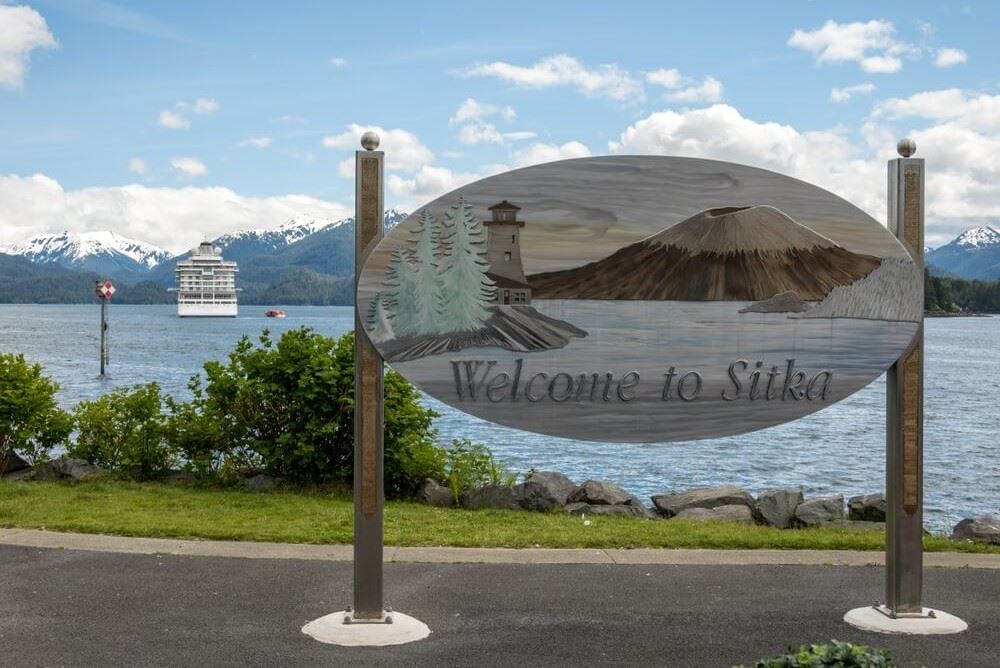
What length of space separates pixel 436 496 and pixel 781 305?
5752 mm

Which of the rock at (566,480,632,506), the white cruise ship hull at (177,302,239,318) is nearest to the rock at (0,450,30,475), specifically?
the rock at (566,480,632,506)

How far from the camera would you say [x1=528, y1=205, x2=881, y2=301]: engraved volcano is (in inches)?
264

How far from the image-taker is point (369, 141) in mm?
6676

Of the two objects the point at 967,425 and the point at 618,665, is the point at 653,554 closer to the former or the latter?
the point at 618,665

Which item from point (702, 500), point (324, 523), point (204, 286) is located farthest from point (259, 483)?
point (204, 286)

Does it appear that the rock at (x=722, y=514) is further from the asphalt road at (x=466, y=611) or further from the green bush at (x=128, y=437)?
the green bush at (x=128, y=437)

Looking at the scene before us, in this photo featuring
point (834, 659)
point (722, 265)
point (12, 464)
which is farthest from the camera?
point (12, 464)

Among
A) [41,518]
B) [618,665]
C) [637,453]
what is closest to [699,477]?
[637,453]

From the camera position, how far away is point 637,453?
83.4 ft

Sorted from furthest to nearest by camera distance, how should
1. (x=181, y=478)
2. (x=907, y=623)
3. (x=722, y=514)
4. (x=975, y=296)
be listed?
1. (x=975, y=296)
2. (x=181, y=478)
3. (x=722, y=514)
4. (x=907, y=623)

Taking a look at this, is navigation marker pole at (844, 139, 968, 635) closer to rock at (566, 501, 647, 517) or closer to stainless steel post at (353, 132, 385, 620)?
stainless steel post at (353, 132, 385, 620)

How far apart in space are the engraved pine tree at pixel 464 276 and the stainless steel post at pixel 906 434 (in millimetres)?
2765

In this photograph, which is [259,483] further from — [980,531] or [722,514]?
[980,531]

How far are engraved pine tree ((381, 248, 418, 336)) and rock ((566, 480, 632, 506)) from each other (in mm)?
5931
